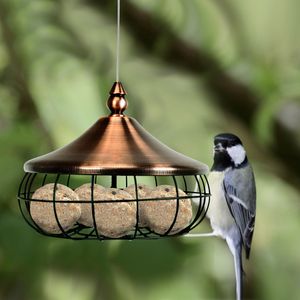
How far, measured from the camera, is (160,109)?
344 centimetres

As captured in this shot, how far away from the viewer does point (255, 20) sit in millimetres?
3441

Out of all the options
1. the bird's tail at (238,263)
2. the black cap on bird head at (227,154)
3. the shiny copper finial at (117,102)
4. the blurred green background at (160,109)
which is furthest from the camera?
the blurred green background at (160,109)

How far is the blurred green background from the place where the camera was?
3.39m

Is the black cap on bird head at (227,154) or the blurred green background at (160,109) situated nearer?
the black cap on bird head at (227,154)

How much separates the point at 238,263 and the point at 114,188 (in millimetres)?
1114

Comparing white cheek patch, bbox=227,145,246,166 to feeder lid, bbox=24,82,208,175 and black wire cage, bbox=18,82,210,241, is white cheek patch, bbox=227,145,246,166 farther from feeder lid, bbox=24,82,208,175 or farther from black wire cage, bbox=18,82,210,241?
feeder lid, bbox=24,82,208,175

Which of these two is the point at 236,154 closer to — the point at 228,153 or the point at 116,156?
the point at 228,153

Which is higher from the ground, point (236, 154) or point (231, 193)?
point (236, 154)

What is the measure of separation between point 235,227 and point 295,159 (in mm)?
686

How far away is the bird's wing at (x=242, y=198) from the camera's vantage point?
2811 millimetres

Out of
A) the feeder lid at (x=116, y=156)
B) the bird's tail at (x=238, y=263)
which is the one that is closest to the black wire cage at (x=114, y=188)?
the feeder lid at (x=116, y=156)

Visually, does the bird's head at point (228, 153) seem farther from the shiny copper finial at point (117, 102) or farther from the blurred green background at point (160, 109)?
the shiny copper finial at point (117, 102)

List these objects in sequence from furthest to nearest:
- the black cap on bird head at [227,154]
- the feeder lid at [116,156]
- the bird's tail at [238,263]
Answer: the bird's tail at [238,263] < the black cap on bird head at [227,154] < the feeder lid at [116,156]

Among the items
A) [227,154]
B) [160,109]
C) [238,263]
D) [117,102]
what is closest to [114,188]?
[117,102]
